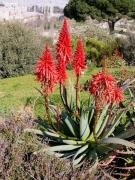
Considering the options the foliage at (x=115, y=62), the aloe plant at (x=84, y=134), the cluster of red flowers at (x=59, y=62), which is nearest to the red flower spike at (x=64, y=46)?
the cluster of red flowers at (x=59, y=62)

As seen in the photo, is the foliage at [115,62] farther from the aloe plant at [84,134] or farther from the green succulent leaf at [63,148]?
the green succulent leaf at [63,148]

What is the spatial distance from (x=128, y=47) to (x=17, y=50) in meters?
5.41

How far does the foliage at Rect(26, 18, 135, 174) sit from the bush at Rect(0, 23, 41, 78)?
11.6m

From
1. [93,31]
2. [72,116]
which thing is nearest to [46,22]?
[93,31]

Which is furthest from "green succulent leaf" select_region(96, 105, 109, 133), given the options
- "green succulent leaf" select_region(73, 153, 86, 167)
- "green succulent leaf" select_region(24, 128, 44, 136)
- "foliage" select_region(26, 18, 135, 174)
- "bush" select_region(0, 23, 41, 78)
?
"bush" select_region(0, 23, 41, 78)

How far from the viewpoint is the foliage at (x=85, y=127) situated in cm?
447

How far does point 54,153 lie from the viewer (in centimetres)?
473

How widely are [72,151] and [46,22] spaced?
88.9 feet

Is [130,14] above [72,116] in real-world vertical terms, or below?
below

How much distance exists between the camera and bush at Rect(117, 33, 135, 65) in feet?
66.1

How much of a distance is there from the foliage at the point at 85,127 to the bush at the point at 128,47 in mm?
14474

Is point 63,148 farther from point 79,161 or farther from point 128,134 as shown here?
point 128,134

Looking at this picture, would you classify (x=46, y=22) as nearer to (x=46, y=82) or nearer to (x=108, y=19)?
(x=108, y=19)

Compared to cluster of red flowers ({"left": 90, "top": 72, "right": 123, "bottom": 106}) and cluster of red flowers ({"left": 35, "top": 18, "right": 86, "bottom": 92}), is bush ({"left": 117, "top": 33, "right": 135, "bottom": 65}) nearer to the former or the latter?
cluster of red flowers ({"left": 35, "top": 18, "right": 86, "bottom": 92})
